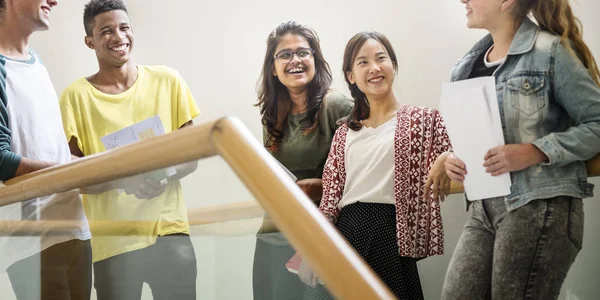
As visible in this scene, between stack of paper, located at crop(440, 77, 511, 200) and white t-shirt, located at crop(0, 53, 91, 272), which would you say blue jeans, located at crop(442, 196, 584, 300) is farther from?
white t-shirt, located at crop(0, 53, 91, 272)

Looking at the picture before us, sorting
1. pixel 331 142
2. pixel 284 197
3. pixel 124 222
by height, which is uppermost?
pixel 284 197

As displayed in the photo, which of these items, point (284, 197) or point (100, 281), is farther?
point (100, 281)

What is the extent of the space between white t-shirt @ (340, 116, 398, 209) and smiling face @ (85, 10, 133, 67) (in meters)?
0.83

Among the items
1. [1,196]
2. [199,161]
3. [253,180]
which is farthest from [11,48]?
[253,180]

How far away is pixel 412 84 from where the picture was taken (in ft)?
10.0

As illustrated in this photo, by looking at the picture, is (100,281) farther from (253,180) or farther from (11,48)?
(11,48)

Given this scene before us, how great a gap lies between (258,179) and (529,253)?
1044mm

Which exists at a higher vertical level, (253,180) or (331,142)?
(253,180)

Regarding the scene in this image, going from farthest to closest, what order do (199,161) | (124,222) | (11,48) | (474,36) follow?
(474,36) < (11,48) < (124,222) < (199,161)

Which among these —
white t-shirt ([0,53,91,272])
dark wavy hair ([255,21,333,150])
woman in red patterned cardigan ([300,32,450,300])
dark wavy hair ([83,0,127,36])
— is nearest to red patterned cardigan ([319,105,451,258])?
woman in red patterned cardigan ([300,32,450,300])

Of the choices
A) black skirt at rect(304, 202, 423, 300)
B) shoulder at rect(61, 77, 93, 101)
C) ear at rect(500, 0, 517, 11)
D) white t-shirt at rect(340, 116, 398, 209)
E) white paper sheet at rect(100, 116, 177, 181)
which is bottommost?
black skirt at rect(304, 202, 423, 300)

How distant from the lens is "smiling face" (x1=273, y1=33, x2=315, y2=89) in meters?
2.59

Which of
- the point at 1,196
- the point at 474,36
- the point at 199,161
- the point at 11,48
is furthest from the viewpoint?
the point at 474,36

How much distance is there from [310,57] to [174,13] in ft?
3.46
